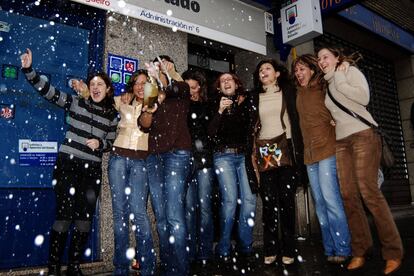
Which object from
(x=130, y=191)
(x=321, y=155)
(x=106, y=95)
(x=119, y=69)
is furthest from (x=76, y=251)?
(x=321, y=155)

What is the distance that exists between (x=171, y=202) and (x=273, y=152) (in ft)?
3.79

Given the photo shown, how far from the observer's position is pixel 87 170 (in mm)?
3160

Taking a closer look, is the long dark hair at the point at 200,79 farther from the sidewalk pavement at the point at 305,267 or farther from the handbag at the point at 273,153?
the sidewalk pavement at the point at 305,267

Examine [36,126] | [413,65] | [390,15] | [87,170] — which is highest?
[390,15]

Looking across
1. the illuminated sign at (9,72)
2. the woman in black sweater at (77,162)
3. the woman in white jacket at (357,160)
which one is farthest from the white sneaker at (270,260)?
the illuminated sign at (9,72)

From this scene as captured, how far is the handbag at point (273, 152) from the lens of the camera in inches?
133

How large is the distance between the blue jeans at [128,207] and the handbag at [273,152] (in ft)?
3.82

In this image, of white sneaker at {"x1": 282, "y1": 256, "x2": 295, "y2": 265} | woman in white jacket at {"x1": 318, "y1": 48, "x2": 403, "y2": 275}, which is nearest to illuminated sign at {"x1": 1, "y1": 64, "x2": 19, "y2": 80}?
woman in white jacket at {"x1": 318, "y1": 48, "x2": 403, "y2": 275}

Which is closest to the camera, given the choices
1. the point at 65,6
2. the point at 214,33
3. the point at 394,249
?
the point at 394,249

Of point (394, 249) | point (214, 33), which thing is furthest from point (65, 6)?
point (394, 249)

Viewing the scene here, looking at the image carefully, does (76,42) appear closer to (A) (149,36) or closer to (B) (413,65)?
(A) (149,36)

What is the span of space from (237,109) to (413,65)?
813cm

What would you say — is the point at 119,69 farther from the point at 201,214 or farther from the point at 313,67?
the point at 313,67

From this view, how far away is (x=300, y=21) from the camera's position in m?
5.49
